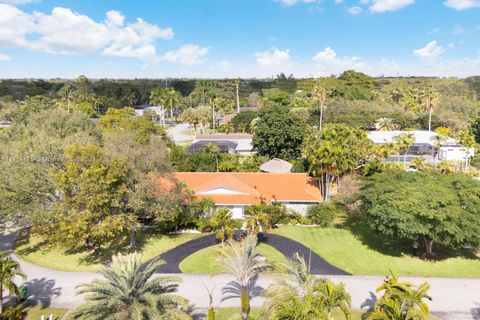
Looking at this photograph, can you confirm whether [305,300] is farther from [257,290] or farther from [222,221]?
[222,221]

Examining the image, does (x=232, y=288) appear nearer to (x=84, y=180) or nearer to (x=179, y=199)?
(x=179, y=199)

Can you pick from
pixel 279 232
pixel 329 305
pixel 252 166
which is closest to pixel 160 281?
pixel 329 305

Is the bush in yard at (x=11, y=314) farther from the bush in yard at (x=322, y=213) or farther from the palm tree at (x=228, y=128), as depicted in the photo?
the palm tree at (x=228, y=128)

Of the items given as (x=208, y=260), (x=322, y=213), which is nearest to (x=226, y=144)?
(x=322, y=213)

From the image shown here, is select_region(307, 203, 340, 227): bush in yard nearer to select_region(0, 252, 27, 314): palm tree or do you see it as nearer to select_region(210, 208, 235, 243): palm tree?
select_region(210, 208, 235, 243): palm tree

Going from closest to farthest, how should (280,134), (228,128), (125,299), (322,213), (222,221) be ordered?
(125,299)
(222,221)
(322,213)
(280,134)
(228,128)

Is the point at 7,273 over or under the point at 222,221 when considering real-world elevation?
over

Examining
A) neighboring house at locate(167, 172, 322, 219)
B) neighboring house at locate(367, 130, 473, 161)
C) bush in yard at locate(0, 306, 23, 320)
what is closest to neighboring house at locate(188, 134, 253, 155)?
neighboring house at locate(167, 172, 322, 219)

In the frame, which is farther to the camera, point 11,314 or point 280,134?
point 280,134
